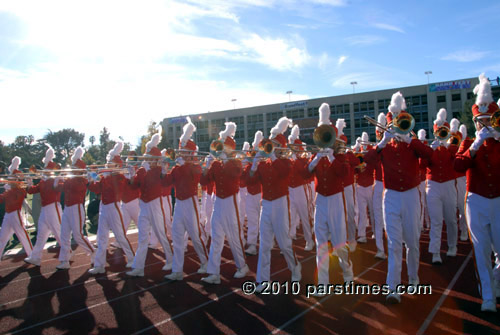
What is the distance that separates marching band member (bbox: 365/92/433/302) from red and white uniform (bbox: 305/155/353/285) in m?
0.62

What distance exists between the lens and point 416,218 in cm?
490

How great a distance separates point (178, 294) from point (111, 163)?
3620 millimetres

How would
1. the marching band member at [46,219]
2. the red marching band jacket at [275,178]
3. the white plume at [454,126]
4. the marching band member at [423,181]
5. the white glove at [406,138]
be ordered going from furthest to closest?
the marching band member at [46,219] < the white plume at [454,126] < the red marching band jacket at [275,178] < the marching band member at [423,181] < the white glove at [406,138]

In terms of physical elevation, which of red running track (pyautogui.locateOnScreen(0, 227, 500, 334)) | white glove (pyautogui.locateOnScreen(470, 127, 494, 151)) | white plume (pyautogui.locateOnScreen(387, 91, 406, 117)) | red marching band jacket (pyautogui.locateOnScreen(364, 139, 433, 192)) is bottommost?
red running track (pyautogui.locateOnScreen(0, 227, 500, 334))

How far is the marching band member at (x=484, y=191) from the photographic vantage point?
4.41m

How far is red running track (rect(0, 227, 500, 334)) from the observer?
433 centimetres

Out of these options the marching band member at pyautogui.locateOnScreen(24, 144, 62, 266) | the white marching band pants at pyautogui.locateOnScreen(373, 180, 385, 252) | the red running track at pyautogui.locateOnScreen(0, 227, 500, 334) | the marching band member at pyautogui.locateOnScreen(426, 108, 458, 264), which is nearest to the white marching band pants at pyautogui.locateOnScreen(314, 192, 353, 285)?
the red running track at pyautogui.locateOnScreen(0, 227, 500, 334)

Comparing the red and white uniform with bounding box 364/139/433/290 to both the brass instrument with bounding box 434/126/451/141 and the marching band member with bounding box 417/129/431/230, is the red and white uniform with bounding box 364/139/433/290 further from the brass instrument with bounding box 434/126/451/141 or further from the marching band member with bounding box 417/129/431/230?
the brass instrument with bounding box 434/126/451/141

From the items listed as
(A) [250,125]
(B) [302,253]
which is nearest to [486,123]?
(B) [302,253]

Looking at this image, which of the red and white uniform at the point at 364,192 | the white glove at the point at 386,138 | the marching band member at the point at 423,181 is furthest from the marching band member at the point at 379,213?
the white glove at the point at 386,138

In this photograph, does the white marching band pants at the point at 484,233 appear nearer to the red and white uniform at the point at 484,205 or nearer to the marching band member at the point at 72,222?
the red and white uniform at the point at 484,205

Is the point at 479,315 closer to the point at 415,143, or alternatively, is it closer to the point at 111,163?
the point at 415,143

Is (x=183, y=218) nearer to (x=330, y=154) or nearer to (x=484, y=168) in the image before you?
(x=330, y=154)

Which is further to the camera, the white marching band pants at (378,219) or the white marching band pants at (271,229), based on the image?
the white marching band pants at (378,219)
